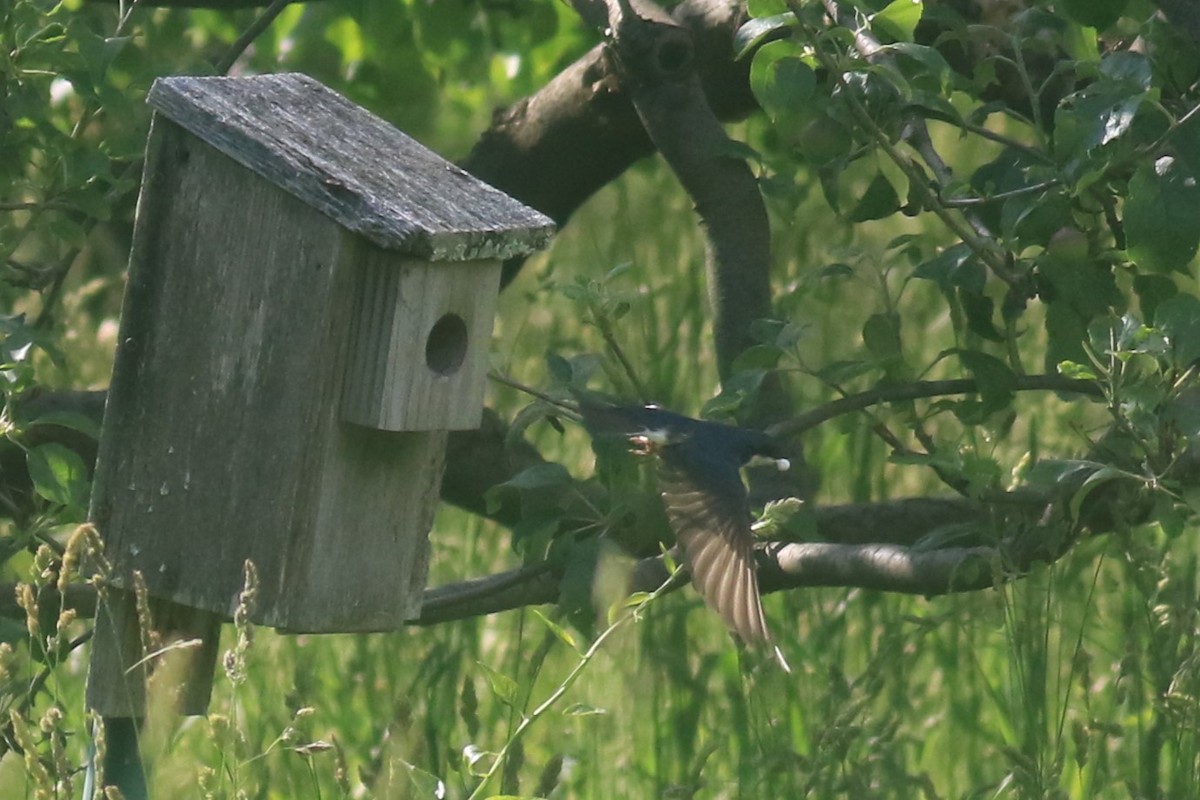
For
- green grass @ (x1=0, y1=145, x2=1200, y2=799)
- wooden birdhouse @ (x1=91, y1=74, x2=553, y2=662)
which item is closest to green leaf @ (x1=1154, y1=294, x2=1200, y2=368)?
green grass @ (x1=0, y1=145, x2=1200, y2=799)

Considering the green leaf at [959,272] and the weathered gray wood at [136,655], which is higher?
the green leaf at [959,272]

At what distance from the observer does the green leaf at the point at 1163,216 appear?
2.08m

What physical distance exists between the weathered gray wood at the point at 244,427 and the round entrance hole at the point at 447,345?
0.35 ft

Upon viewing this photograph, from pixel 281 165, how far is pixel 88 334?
2.23m

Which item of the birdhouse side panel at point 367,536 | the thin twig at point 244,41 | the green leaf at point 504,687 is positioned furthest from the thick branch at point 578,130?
the green leaf at point 504,687

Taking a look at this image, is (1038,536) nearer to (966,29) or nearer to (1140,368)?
(1140,368)

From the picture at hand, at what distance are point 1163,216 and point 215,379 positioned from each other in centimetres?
111

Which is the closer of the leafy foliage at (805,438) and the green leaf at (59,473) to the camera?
the leafy foliage at (805,438)

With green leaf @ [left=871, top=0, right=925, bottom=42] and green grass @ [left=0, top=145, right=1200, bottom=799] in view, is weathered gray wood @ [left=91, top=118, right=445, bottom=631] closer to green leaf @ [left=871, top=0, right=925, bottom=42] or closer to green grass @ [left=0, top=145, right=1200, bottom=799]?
green grass @ [left=0, top=145, right=1200, bottom=799]

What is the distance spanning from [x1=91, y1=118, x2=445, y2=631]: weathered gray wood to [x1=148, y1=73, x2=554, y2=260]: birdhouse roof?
4 centimetres

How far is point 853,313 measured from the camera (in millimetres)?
4484

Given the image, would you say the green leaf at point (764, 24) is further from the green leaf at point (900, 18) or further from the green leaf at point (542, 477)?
the green leaf at point (542, 477)

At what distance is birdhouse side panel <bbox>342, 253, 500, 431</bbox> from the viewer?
6.43 feet

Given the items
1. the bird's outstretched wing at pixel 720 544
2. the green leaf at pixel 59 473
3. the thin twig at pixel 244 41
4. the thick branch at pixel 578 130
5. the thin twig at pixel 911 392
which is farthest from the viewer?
the thick branch at pixel 578 130
